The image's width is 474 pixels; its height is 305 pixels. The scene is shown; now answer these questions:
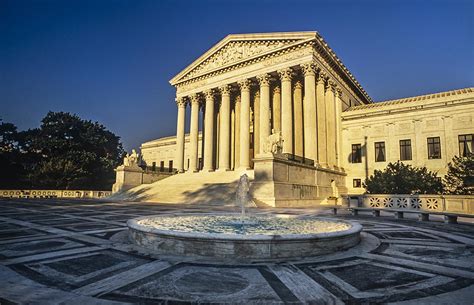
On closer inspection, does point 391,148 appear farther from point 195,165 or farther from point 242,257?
point 242,257

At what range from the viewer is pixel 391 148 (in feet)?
123

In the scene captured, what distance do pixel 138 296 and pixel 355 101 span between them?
52150 millimetres

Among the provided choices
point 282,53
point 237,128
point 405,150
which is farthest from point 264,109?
point 405,150

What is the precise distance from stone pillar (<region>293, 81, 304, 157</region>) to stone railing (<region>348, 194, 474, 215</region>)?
1971 centimetres

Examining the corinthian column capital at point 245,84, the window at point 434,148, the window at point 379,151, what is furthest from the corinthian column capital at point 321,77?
the window at point 434,148

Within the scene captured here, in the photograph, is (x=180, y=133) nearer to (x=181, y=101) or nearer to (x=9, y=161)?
(x=181, y=101)

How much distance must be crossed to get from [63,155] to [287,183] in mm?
35356

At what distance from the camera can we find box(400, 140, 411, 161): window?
120ft

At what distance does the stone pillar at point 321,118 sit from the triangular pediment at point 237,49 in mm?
5635

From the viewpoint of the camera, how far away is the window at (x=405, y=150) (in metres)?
36.5

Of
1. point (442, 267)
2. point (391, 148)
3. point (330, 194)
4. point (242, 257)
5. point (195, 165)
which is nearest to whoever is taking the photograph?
point (442, 267)

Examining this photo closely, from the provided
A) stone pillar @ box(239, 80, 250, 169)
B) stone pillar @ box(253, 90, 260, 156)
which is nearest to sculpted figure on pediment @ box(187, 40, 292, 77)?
stone pillar @ box(239, 80, 250, 169)

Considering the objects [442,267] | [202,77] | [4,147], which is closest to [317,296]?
[442,267]

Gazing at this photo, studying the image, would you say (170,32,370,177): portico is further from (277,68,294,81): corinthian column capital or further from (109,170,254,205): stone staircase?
(109,170,254,205): stone staircase
